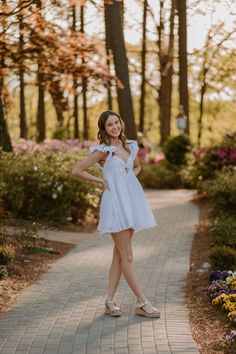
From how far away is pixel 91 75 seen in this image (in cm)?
1191

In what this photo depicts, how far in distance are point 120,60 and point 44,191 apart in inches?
310

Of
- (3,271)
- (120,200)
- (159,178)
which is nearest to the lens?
(120,200)

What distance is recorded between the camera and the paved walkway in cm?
570

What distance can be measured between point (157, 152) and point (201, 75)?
582 inches

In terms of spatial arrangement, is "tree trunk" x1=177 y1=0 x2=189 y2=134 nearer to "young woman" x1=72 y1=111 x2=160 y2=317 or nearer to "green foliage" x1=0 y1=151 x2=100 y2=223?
"green foliage" x1=0 y1=151 x2=100 y2=223

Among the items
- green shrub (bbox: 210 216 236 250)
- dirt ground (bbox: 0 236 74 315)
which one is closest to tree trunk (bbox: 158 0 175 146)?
dirt ground (bbox: 0 236 74 315)

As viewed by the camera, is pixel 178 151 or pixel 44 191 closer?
pixel 44 191

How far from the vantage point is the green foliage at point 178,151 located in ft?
82.7

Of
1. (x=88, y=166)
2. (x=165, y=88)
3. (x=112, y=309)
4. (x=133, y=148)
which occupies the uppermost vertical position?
(x=165, y=88)

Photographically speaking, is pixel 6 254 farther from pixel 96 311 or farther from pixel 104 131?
pixel 104 131

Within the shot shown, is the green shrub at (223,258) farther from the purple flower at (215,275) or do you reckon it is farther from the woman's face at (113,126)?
the woman's face at (113,126)

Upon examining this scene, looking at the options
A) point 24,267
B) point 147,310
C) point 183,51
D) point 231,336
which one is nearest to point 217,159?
point 24,267

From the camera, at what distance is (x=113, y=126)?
6.52 m

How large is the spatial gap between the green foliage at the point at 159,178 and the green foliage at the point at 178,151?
0.95m
